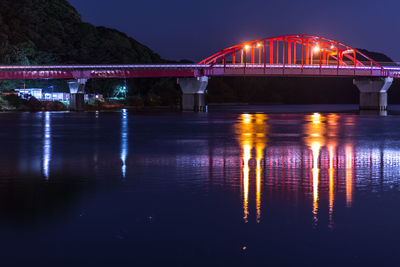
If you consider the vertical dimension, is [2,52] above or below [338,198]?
above

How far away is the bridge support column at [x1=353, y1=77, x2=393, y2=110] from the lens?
144 metres

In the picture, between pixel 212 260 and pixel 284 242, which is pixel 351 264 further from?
pixel 212 260

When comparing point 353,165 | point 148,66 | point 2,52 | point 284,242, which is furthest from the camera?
point 2,52

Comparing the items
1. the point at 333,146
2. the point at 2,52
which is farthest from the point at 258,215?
the point at 2,52

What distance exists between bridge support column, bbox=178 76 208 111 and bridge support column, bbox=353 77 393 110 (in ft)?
149

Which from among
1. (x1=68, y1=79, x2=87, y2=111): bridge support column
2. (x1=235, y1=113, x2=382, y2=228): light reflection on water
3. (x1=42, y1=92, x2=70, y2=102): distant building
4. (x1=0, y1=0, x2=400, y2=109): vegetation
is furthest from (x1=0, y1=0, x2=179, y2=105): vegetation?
→ (x1=235, y1=113, x2=382, y2=228): light reflection on water

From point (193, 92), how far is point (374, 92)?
5035 cm

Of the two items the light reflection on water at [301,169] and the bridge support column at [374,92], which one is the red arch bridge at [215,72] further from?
the light reflection on water at [301,169]

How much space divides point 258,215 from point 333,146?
2086 cm

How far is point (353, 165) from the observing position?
72.7ft

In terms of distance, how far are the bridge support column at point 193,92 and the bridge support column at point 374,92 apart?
4539cm

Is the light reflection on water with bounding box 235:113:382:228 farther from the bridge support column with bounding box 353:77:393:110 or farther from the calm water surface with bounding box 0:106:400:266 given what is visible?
the bridge support column with bounding box 353:77:393:110

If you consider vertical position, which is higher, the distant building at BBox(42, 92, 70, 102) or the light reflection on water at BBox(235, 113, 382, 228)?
the distant building at BBox(42, 92, 70, 102)

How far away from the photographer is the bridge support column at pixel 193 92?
131000mm
